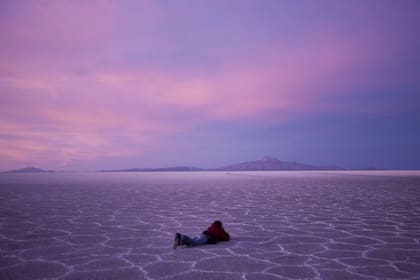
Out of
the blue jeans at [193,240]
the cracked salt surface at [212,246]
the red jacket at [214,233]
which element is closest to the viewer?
the cracked salt surface at [212,246]

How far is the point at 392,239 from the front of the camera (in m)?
4.84

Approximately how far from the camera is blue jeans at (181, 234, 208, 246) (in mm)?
4262

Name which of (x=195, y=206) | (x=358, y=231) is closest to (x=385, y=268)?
(x=358, y=231)

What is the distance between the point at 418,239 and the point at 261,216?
8.83 ft

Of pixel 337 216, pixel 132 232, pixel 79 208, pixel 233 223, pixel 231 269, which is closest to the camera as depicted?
pixel 231 269

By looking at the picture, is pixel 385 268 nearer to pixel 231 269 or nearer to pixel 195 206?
pixel 231 269

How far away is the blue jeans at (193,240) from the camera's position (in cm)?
426

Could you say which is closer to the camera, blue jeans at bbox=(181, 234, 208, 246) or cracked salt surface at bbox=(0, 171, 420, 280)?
cracked salt surface at bbox=(0, 171, 420, 280)

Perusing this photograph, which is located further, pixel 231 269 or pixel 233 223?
pixel 233 223

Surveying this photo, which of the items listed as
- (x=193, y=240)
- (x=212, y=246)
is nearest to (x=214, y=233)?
(x=212, y=246)

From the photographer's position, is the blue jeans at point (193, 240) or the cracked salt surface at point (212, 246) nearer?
the cracked salt surface at point (212, 246)

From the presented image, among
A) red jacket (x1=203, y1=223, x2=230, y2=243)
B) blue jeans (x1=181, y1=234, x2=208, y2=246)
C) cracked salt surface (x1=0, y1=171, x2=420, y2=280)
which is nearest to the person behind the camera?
cracked salt surface (x1=0, y1=171, x2=420, y2=280)

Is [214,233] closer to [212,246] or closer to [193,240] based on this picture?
[212,246]

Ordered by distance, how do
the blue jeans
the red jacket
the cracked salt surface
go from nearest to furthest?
1. the cracked salt surface
2. the blue jeans
3. the red jacket
